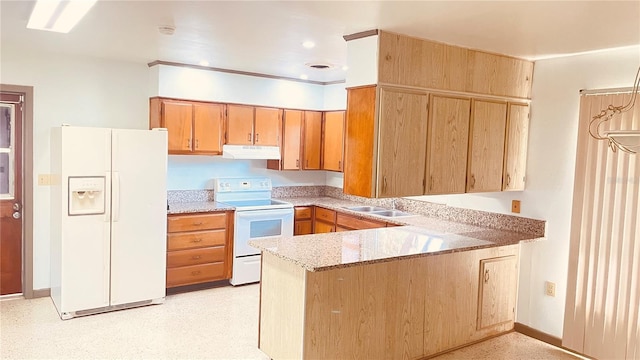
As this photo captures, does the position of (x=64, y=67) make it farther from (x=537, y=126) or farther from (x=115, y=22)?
(x=537, y=126)

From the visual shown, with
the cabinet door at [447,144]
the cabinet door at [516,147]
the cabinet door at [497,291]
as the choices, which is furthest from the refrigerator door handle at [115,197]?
the cabinet door at [516,147]

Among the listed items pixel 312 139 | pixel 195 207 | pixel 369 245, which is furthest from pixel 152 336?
pixel 312 139

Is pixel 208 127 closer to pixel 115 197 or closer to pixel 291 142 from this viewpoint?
pixel 291 142

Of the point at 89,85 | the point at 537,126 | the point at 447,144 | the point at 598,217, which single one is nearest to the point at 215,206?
the point at 89,85

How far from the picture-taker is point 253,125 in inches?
209

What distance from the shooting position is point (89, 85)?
182 inches

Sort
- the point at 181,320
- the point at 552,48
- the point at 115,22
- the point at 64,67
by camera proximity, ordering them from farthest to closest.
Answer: the point at 64,67 < the point at 181,320 < the point at 552,48 < the point at 115,22

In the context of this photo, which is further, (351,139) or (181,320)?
(181,320)

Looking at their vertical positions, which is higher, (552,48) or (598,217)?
(552,48)

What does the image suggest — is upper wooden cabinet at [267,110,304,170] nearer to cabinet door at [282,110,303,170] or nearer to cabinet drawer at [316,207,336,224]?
cabinet door at [282,110,303,170]

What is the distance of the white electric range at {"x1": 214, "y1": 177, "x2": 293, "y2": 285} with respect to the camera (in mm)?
5027

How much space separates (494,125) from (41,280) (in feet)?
14.1

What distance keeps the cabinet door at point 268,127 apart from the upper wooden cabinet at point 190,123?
1.42 ft

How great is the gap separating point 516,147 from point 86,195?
11.8 feet
